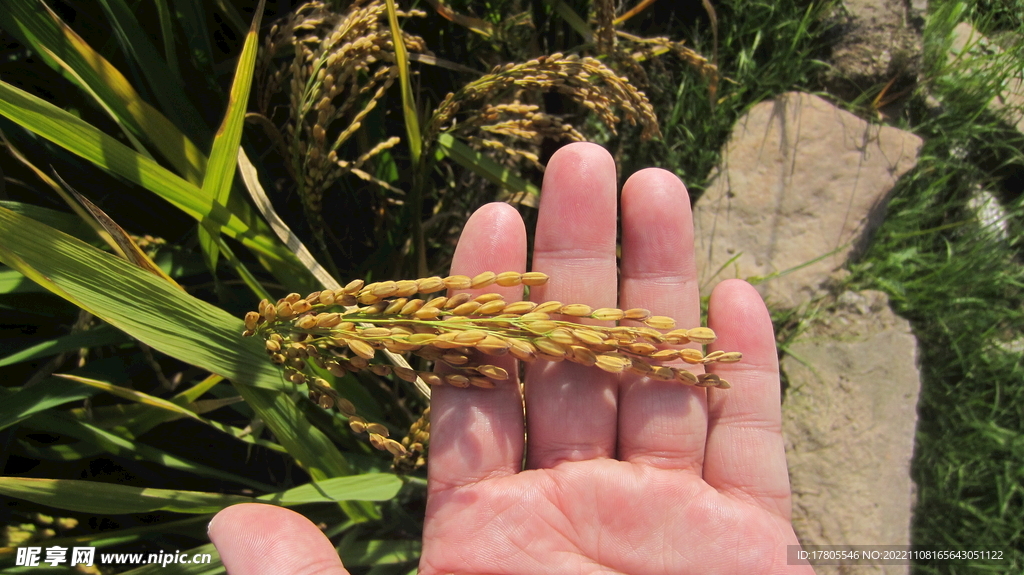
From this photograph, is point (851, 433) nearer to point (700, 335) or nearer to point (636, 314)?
point (700, 335)

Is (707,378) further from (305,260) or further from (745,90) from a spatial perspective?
(745,90)

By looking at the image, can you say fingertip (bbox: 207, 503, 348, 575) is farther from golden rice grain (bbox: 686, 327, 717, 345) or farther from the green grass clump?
the green grass clump

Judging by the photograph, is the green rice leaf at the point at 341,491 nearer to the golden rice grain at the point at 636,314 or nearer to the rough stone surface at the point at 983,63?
the golden rice grain at the point at 636,314

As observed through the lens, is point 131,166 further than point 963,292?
No

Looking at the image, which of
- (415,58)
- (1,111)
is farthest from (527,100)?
(1,111)

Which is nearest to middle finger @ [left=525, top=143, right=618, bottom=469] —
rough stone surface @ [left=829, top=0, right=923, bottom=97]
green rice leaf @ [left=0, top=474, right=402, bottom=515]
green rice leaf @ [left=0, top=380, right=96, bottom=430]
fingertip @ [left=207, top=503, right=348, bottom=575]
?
green rice leaf @ [left=0, top=474, right=402, bottom=515]

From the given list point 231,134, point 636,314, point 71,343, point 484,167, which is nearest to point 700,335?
point 636,314
